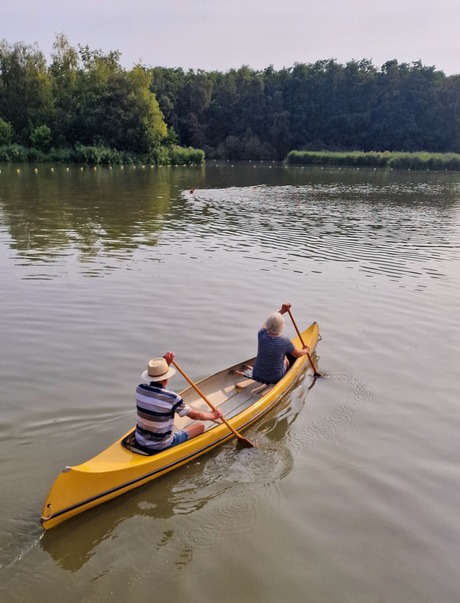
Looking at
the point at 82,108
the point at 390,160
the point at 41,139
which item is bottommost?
the point at 390,160

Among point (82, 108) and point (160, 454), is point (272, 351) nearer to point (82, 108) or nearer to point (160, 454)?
point (160, 454)

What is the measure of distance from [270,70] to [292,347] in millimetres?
112191

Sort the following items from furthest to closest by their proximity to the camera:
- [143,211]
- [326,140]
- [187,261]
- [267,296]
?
[326,140]
[143,211]
[187,261]
[267,296]

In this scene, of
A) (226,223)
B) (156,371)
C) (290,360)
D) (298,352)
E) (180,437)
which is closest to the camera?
(156,371)

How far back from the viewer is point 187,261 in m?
14.7

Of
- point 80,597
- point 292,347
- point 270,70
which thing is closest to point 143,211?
point 292,347

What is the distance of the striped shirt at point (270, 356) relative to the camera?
7.39 meters

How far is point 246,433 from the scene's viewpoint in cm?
670

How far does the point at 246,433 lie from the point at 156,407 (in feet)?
5.93

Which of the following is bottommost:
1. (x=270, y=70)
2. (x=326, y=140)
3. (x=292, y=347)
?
(x=292, y=347)

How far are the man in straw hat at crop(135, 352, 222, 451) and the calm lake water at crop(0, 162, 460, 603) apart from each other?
51cm

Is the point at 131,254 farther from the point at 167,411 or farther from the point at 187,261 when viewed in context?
the point at 167,411

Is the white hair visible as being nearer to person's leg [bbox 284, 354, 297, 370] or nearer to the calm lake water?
person's leg [bbox 284, 354, 297, 370]

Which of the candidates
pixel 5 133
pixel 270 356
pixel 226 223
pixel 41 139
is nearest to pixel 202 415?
pixel 270 356
